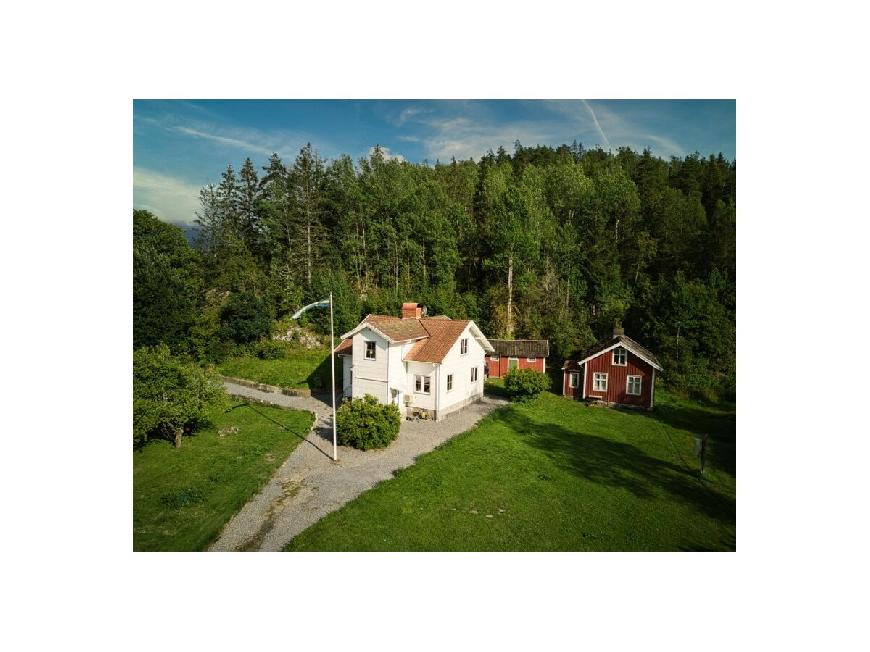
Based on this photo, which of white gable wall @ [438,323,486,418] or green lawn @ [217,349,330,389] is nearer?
white gable wall @ [438,323,486,418]

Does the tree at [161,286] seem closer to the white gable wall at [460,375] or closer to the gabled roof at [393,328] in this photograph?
the gabled roof at [393,328]

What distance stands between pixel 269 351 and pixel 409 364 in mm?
13168

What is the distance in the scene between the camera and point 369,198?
27641 millimetres

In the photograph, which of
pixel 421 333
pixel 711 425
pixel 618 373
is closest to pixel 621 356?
pixel 618 373

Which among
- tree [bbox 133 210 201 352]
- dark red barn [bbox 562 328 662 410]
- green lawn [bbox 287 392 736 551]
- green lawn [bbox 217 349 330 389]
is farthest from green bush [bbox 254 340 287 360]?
dark red barn [bbox 562 328 662 410]

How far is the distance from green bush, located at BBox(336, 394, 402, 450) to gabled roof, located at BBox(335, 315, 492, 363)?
3156 mm

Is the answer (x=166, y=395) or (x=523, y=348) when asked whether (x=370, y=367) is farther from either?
(x=523, y=348)

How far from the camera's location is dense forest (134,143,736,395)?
73.8 feet

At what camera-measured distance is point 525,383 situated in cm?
1853

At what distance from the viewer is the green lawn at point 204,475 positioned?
8633 millimetres

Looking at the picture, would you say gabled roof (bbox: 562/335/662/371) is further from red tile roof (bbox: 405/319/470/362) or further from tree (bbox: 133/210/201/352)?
tree (bbox: 133/210/201/352)

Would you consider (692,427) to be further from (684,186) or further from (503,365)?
(684,186)

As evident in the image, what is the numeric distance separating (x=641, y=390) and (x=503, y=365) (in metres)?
7.46

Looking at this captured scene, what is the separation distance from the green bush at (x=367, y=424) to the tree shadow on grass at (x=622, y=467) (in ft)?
14.6
